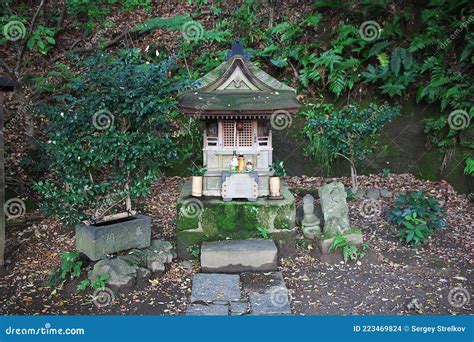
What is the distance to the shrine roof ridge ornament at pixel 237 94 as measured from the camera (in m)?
6.57

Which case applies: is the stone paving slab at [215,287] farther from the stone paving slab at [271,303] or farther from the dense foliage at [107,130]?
the dense foliage at [107,130]

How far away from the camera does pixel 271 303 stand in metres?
5.63

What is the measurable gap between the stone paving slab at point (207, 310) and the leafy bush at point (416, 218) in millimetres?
3337

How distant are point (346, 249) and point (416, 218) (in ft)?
5.15

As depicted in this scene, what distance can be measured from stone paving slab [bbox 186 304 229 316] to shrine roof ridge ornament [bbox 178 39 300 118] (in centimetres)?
274

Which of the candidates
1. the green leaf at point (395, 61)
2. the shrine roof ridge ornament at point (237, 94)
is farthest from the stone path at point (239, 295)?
the green leaf at point (395, 61)

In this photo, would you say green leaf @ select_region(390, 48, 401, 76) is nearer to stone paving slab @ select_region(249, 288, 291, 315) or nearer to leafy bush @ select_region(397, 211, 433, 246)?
leafy bush @ select_region(397, 211, 433, 246)

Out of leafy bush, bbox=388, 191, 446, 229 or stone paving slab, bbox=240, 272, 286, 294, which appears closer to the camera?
stone paving slab, bbox=240, 272, 286, 294

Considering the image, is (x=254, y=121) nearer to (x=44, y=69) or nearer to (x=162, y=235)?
(x=162, y=235)

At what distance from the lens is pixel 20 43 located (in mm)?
10930

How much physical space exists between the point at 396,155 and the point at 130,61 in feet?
21.7

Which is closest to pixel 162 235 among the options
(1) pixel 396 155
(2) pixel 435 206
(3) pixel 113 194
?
(3) pixel 113 194

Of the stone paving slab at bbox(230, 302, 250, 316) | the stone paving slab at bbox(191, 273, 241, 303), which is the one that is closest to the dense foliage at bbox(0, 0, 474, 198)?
the stone paving slab at bbox(191, 273, 241, 303)

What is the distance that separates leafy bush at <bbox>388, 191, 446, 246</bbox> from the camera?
7.15m
